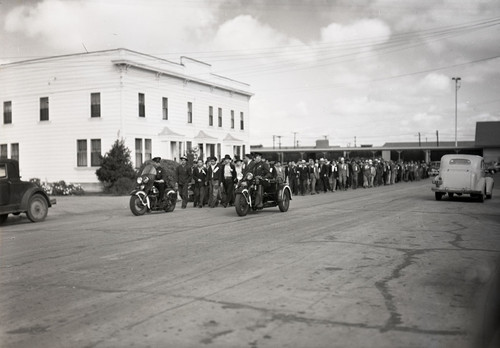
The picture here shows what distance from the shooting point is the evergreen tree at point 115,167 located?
28688 millimetres

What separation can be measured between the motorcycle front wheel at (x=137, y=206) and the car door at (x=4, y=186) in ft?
11.7

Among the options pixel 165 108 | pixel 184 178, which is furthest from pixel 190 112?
pixel 184 178

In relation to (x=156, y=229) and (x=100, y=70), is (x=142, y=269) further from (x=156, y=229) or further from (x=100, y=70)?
(x=100, y=70)

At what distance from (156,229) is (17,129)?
26785 millimetres

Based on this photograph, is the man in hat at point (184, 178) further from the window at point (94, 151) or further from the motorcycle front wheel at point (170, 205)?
the window at point (94, 151)

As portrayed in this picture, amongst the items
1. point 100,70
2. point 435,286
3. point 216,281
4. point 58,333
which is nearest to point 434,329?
point 435,286

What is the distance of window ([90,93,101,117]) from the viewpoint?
32031 millimetres

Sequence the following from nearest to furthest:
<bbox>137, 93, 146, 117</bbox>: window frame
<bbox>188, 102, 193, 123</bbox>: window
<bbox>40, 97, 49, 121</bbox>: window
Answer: <bbox>137, 93, 146, 117</bbox>: window frame < <bbox>40, 97, 49, 121</bbox>: window < <bbox>188, 102, 193, 123</bbox>: window

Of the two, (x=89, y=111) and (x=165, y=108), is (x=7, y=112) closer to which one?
(x=89, y=111)

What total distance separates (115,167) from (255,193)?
49.2 feet

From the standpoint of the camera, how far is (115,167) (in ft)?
94.5

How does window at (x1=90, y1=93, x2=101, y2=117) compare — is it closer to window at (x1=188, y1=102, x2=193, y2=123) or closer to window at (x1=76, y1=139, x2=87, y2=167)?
window at (x1=76, y1=139, x2=87, y2=167)

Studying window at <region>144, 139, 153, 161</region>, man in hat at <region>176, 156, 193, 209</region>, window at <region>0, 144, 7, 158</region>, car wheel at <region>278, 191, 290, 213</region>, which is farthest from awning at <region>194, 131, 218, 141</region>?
car wheel at <region>278, 191, 290, 213</region>

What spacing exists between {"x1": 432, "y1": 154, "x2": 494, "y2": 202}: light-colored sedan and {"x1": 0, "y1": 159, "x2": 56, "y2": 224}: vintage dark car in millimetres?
15119
